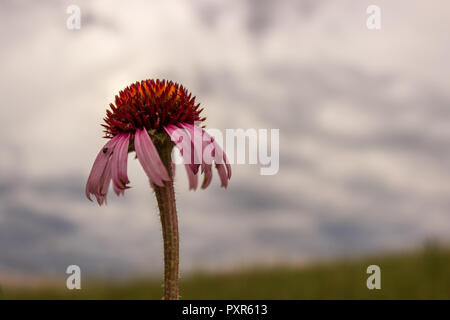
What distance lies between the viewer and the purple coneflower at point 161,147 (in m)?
3.84

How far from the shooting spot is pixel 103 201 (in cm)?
417

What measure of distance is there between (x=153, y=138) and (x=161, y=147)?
104 mm

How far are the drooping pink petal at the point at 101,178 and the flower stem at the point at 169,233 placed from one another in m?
0.42

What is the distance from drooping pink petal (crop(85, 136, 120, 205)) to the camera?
163 inches

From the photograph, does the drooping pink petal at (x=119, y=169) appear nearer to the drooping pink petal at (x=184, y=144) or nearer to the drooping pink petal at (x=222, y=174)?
the drooping pink petal at (x=184, y=144)

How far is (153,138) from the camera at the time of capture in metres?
4.20

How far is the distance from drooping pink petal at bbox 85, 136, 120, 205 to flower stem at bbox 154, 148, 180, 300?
0.42m

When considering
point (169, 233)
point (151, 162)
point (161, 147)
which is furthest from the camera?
point (161, 147)

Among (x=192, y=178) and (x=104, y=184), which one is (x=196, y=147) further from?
(x=104, y=184)

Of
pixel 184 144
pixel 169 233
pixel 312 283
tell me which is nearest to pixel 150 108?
pixel 184 144

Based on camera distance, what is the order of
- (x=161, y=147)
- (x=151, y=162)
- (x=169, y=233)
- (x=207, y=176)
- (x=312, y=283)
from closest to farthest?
(x=151, y=162)
(x=169, y=233)
(x=207, y=176)
(x=161, y=147)
(x=312, y=283)
